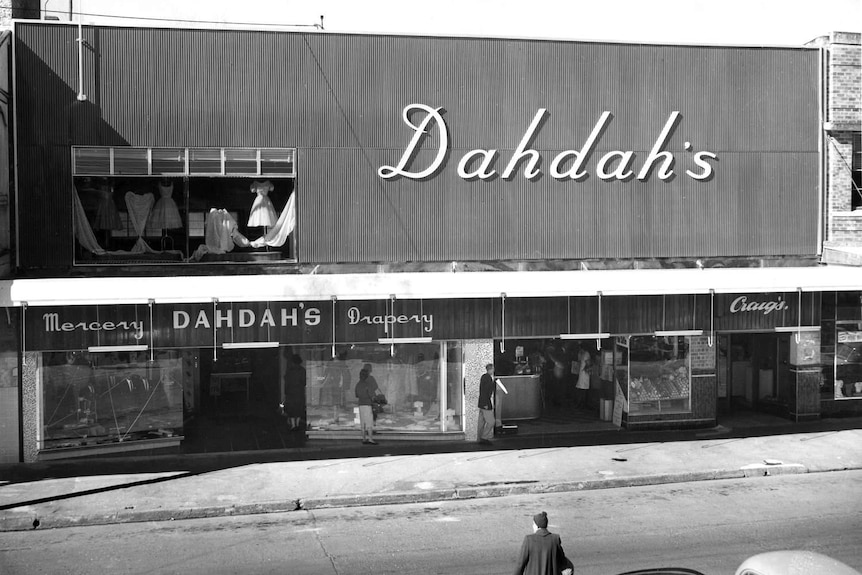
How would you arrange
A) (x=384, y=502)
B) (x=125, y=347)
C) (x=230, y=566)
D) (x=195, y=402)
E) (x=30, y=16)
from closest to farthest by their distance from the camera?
(x=230, y=566), (x=384, y=502), (x=125, y=347), (x=30, y=16), (x=195, y=402)

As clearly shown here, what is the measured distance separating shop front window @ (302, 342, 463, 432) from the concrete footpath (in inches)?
20.0

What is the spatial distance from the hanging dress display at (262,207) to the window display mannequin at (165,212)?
54.2 inches

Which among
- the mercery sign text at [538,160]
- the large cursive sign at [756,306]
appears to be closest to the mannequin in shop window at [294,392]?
the mercery sign text at [538,160]

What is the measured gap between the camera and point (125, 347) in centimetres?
1628

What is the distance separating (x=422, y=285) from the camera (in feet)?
54.7

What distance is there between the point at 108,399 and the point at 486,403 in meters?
7.10

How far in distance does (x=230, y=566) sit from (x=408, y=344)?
25.2 feet

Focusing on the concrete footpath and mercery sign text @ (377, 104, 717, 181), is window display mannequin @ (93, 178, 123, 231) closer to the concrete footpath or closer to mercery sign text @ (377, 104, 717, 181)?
the concrete footpath

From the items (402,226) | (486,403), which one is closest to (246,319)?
(402,226)

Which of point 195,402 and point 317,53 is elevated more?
point 317,53

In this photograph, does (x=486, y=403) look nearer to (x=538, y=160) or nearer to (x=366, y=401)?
(x=366, y=401)

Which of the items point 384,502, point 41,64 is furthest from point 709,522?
point 41,64

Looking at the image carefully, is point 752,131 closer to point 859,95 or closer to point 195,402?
point 859,95

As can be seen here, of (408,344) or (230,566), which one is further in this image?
(408,344)
